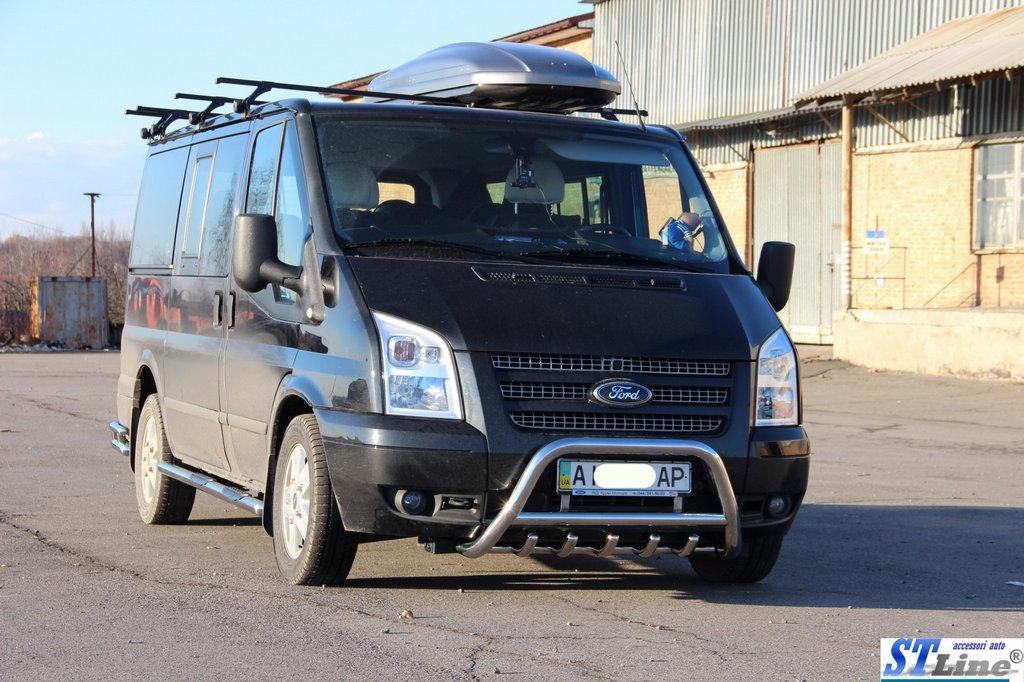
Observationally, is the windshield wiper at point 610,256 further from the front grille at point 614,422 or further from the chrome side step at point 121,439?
the chrome side step at point 121,439

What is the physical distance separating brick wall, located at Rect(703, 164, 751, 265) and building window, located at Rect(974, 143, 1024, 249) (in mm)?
6394

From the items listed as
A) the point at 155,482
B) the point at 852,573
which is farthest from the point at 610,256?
the point at 155,482

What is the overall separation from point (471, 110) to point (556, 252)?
3.25ft

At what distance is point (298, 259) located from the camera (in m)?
6.89

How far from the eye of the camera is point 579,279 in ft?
22.0

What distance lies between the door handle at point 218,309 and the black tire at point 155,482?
134cm

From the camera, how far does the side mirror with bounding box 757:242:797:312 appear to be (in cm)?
749

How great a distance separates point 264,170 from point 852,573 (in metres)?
3.56

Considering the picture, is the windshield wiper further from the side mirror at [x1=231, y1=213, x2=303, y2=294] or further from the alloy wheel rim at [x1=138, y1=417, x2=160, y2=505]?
the alloy wheel rim at [x1=138, y1=417, x2=160, y2=505]

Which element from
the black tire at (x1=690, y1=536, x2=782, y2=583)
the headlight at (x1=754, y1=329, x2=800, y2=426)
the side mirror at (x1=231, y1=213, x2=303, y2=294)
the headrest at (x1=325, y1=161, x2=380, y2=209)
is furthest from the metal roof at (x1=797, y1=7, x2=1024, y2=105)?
the side mirror at (x1=231, y1=213, x2=303, y2=294)

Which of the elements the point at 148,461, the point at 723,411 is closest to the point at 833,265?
the point at 148,461

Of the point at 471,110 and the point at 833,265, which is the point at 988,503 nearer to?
the point at 471,110

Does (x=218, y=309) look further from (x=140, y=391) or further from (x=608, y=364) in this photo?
(x=608, y=364)

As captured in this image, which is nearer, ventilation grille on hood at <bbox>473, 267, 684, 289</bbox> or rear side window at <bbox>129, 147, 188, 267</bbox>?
ventilation grille on hood at <bbox>473, 267, 684, 289</bbox>
